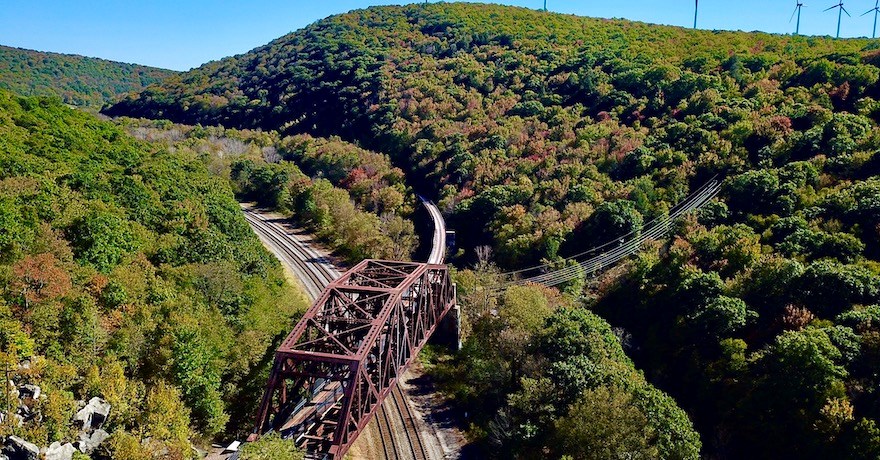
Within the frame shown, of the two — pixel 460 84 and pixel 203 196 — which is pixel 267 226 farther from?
pixel 460 84

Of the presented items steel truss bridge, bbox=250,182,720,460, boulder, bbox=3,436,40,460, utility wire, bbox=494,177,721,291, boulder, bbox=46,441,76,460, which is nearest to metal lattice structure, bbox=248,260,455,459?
steel truss bridge, bbox=250,182,720,460

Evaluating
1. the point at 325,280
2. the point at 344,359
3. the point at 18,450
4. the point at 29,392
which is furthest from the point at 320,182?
the point at 18,450

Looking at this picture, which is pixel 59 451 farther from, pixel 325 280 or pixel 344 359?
pixel 325 280

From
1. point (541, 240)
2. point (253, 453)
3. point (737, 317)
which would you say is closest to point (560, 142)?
point (541, 240)

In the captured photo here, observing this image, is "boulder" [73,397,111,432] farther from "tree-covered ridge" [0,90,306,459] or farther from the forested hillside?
the forested hillside

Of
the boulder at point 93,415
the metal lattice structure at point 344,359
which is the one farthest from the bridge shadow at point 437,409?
the boulder at point 93,415

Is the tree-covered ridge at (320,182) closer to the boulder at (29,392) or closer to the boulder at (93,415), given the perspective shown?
the boulder at (93,415)
